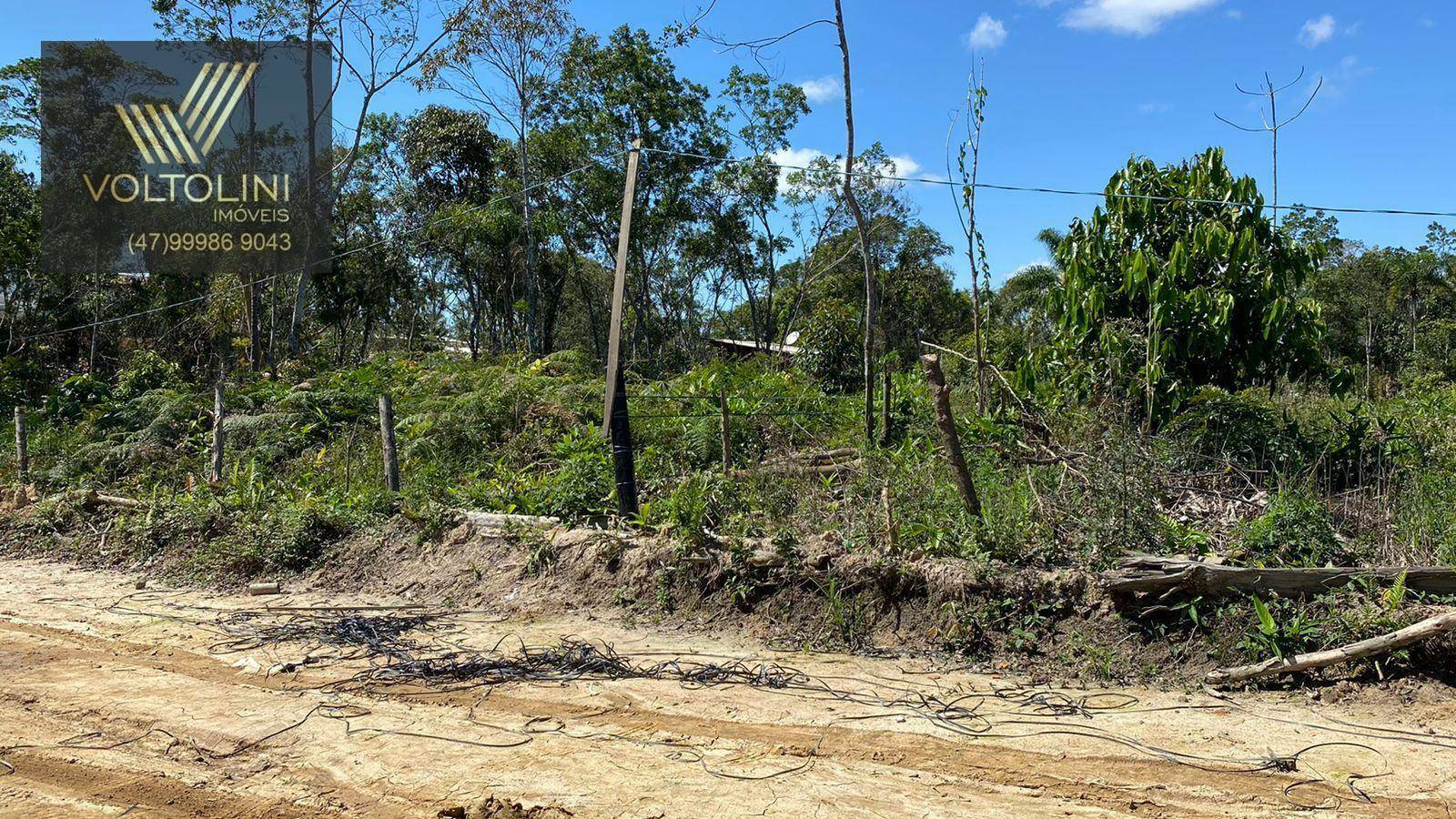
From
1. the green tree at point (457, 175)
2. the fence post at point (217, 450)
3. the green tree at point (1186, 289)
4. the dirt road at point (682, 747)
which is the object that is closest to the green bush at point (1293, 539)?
the dirt road at point (682, 747)

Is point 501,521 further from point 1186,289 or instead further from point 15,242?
point 15,242

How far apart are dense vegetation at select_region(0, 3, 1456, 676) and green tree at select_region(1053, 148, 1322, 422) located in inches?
1.0

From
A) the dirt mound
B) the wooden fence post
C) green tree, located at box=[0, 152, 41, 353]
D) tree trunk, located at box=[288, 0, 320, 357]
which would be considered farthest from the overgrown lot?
tree trunk, located at box=[288, 0, 320, 357]

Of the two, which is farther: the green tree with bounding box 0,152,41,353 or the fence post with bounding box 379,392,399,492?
the green tree with bounding box 0,152,41,353

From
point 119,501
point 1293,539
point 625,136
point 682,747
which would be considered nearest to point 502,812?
point 682,747

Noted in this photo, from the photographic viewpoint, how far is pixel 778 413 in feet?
31.6

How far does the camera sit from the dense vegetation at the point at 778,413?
6.12m

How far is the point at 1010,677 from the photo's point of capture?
520cm

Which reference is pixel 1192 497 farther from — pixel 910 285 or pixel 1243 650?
pixel 910 285

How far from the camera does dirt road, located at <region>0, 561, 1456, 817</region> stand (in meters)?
3.65

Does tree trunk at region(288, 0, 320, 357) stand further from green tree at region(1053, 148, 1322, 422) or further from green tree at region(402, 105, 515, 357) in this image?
green tree at region(1053, 148, 1322, 422)

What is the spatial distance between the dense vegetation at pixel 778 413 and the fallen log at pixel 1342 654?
0.18m

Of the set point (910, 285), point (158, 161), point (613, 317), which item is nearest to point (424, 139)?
point (158, 161)

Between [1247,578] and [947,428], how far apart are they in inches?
76.7
